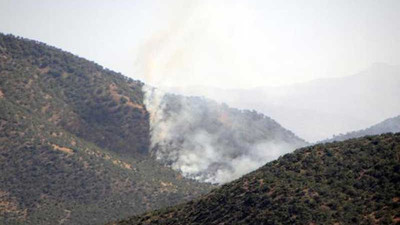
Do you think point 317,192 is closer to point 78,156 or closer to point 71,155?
point 71,155

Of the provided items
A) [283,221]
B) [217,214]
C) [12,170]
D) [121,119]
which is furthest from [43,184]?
[283,221]

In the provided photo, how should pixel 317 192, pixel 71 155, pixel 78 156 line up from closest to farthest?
pixel 317 192, pixel 71 155, pixel 78 156

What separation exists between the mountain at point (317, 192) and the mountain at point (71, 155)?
183 feet

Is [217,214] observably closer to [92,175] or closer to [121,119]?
[92,175]

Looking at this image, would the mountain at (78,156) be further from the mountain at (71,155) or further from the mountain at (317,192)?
the mountain at (317,192)

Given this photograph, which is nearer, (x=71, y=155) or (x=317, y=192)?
(x=317, y=192)

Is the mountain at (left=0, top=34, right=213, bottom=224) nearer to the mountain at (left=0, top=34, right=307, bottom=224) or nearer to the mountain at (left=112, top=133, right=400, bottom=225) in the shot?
the mountain at (left=0, top=34, right=307, bottom=224)

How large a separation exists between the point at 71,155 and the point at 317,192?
98064mm

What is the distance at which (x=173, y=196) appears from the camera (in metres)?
148

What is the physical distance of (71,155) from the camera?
158 metres

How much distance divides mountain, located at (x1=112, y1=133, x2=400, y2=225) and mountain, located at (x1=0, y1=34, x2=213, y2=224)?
5565 cm

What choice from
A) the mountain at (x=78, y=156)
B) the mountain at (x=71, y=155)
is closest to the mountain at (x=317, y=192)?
the mountain at (x=71, y=155)

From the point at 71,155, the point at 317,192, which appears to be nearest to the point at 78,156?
the point at 71,155

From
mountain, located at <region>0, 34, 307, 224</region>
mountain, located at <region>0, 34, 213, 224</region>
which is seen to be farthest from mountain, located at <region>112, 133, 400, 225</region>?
mountain, located at <region>0, 34, 307, 224</region>
